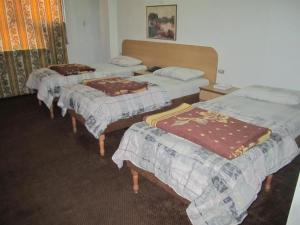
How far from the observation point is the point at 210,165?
5.07 ft

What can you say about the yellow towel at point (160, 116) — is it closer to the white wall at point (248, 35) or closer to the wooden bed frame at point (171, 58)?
the wooden bed frame at point (171, 58)

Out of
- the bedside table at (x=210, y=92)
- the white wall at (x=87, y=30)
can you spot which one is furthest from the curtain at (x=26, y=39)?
the bedside table at (x=210, y=92)

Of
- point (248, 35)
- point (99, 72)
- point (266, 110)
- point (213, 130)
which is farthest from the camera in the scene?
point (99, 72)

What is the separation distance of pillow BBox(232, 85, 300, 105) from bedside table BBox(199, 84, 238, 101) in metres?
0.32

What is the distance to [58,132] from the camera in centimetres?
344

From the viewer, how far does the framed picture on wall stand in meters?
4.04

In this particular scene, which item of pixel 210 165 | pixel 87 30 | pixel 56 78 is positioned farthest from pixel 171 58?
pixel 210 165

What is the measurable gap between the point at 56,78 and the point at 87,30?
234cm

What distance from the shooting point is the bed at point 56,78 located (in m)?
3.70

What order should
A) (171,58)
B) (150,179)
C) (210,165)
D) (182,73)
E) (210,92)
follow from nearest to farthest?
(210,165)
(150,179)
(210,92)
(182,73)
(171,58)

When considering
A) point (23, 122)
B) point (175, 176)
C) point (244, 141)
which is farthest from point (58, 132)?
point (244, 141)

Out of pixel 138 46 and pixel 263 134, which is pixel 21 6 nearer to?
pixel 138 46

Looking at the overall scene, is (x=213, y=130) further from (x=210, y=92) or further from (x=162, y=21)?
(x=162, y=21)

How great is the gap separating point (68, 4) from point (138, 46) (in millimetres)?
1807
